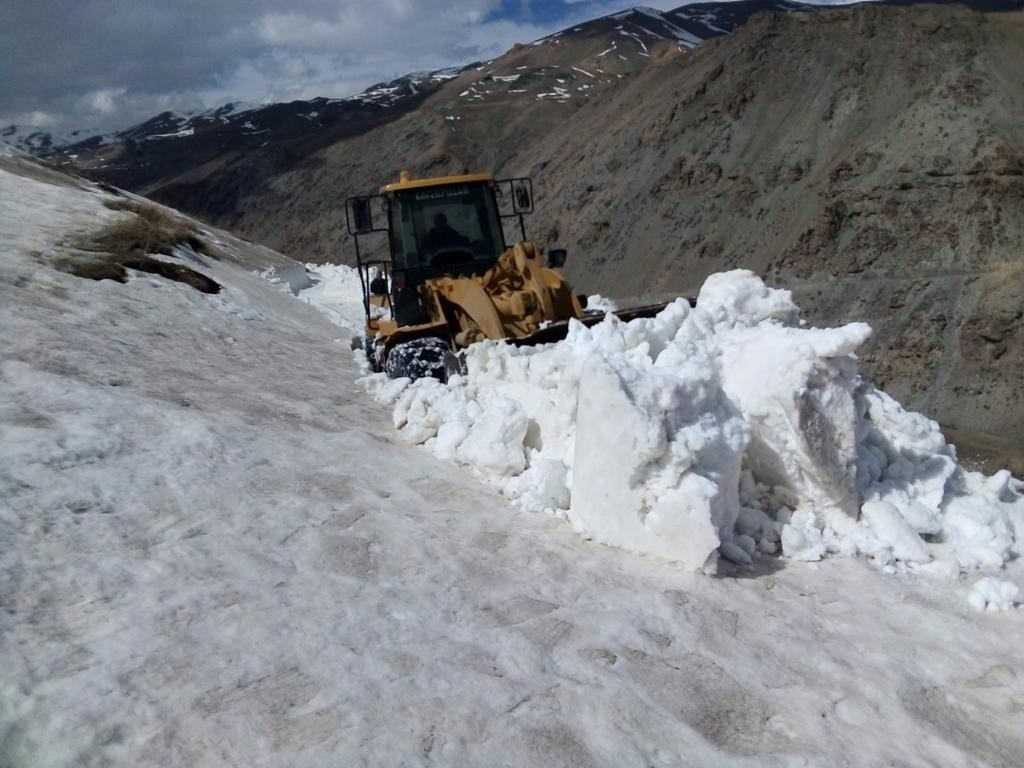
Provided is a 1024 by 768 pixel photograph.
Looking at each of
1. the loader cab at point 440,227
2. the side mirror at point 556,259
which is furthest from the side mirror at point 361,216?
the side mirror at point 556,259

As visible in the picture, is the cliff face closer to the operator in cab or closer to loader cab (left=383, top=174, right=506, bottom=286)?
loader cab (left=383, top=174, right=506, bottom=286)

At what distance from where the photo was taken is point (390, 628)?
419 cm

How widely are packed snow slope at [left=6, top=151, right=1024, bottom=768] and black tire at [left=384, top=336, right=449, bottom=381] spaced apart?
1.65 m

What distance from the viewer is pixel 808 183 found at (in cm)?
2241

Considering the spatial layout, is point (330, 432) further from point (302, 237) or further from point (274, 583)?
point (302, 237)

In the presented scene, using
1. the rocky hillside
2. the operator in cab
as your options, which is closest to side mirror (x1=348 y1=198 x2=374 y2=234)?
the operator in cab

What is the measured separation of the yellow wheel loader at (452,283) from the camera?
28.0ft

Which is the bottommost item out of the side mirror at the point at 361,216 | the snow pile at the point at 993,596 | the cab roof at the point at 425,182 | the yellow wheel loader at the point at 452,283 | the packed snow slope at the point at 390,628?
the snow pile at the point at 993,596

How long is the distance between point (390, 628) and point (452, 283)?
5408 mm

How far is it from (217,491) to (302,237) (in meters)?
44.9

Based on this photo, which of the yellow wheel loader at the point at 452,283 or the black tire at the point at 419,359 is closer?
the black tire at the point at 419,359

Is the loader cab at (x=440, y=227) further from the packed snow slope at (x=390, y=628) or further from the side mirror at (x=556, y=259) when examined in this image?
the packed snow slope at (x=390, y=628)

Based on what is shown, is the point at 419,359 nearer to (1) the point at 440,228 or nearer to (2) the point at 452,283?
(2) the point at 452,283

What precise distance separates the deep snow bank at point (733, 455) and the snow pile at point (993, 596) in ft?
1.00
